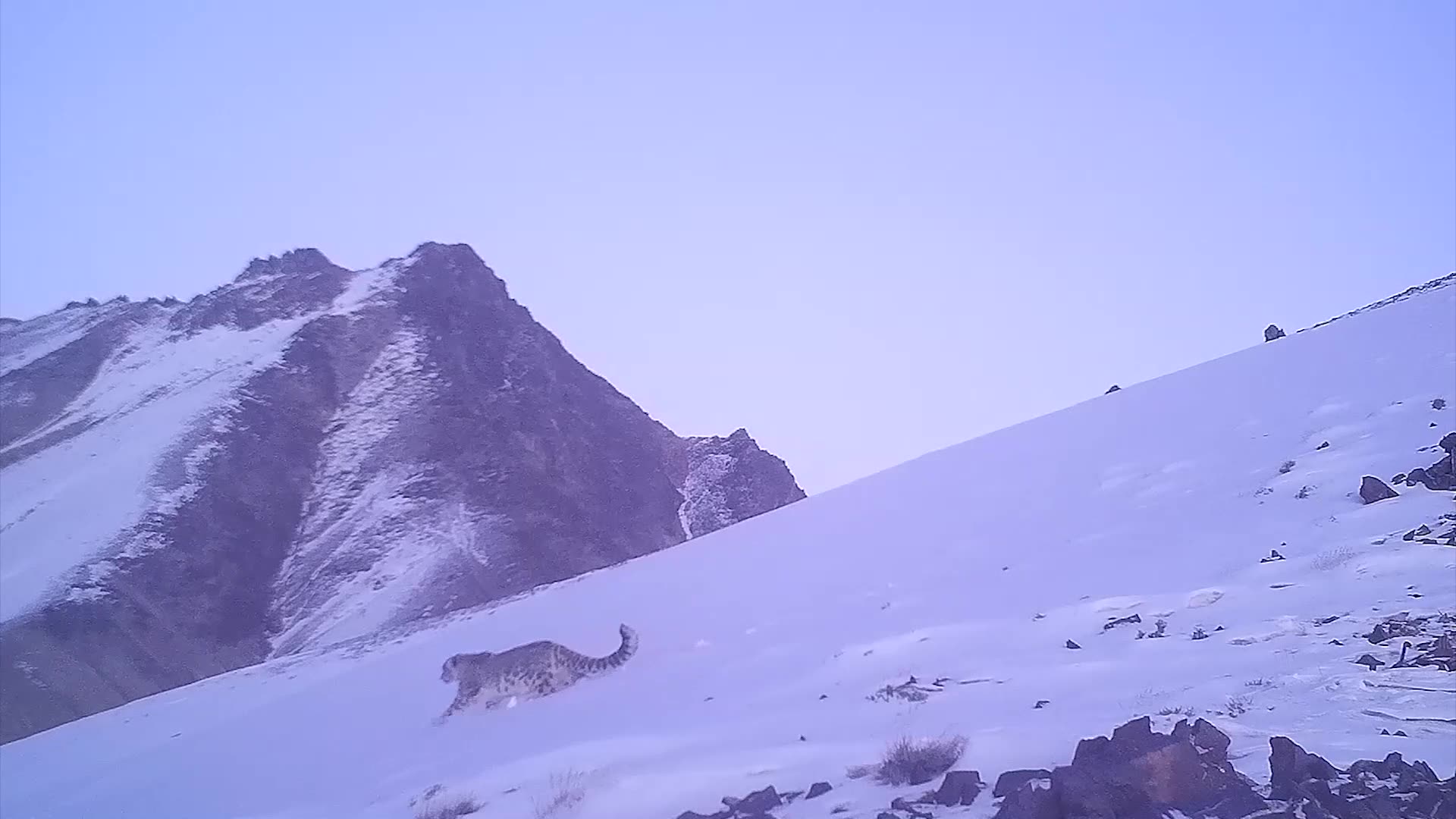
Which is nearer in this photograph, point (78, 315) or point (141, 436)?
point (141, 436)

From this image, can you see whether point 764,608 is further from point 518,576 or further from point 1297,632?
point 518,576

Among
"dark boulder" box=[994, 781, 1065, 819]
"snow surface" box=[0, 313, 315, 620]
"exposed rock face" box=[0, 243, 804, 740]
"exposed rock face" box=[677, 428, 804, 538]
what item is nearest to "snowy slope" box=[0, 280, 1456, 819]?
"dark boulder" box=[994, 781, 1065, 819]

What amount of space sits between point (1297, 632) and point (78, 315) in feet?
258

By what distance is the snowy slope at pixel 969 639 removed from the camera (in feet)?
20.4

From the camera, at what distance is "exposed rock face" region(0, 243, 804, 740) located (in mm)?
43688

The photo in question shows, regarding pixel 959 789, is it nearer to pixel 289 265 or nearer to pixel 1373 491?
pixel 1373 491

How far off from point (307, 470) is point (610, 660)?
4525 cm

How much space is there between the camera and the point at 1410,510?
8.44m

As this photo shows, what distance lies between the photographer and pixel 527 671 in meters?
12.8

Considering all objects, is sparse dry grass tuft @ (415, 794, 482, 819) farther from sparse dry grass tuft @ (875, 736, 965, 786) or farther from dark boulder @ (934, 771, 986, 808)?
dark boulder @ (934, 771, 986, 808)

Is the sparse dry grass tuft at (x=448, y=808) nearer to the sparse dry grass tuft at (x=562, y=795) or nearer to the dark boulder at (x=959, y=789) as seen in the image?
the sparse dry grass tuft at (x=562, y=795)

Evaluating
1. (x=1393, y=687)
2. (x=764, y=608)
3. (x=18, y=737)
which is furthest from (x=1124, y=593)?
(x=18, y=737)

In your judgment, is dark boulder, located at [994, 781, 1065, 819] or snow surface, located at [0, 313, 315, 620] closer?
dark boulder, located at [994, 781, 1065, 819]

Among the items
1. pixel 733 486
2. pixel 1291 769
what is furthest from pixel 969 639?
pixel 733 486
